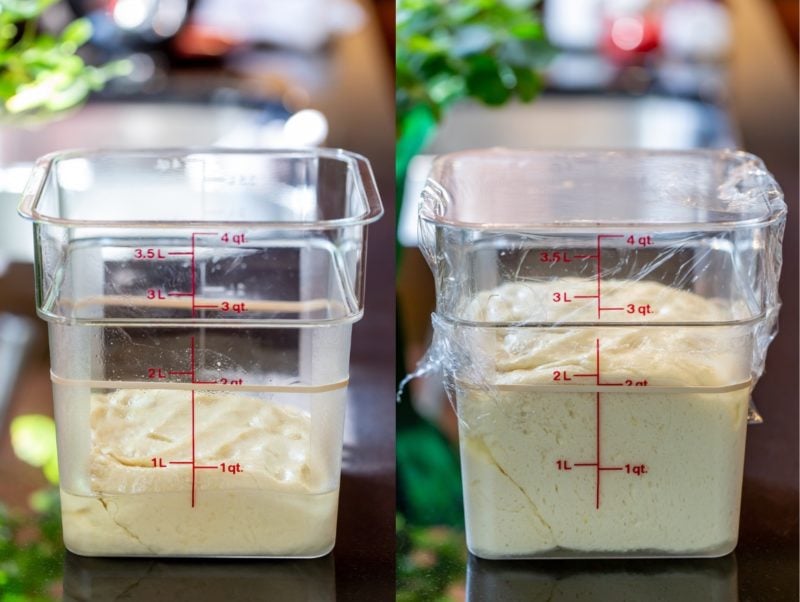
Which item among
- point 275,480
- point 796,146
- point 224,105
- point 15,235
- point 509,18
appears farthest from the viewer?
point 224,105

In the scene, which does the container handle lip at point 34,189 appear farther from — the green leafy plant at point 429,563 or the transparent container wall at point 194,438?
the green leafy plant at point 429,563

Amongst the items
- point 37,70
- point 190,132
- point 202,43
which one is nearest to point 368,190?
point 37,70

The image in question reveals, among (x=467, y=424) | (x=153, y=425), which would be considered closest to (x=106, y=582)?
(x=153, y=425)

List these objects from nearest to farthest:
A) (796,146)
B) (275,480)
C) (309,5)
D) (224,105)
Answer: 1. (275,480)
2. (796,146)
3. (224,105)
4. (309,5)

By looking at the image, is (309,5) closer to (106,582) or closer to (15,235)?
(15,235)

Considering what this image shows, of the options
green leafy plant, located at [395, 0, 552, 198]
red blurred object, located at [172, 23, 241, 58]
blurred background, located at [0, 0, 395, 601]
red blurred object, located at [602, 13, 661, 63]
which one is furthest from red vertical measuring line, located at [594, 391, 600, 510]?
red blurred object, located at [602, 13, 661, 63]

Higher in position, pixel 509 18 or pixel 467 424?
pixel 509 18
